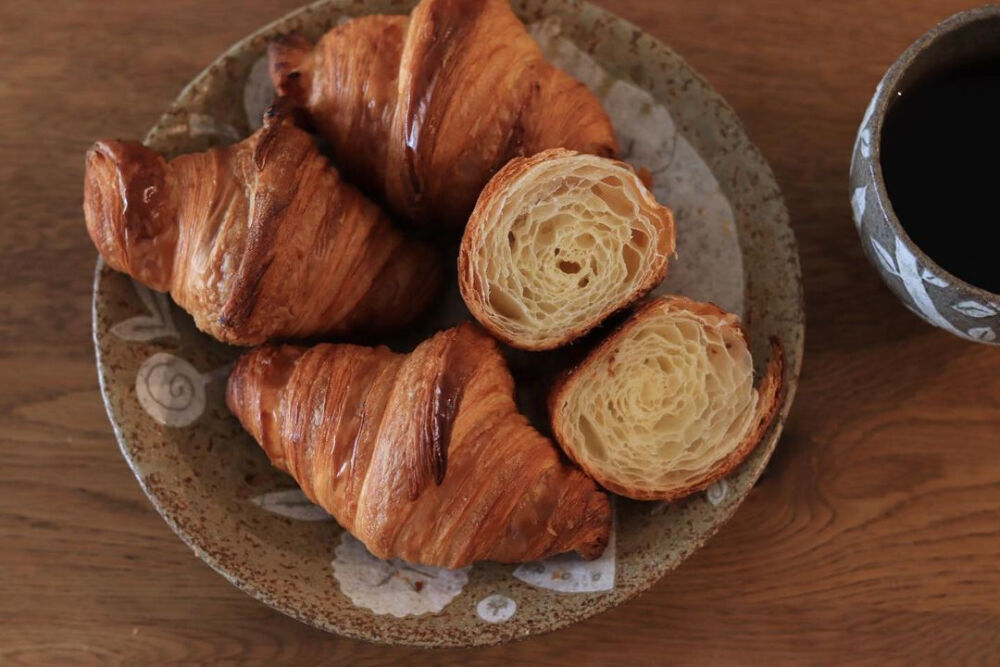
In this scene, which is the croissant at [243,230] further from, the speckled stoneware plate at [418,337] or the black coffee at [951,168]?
the black coffee at [951,168]

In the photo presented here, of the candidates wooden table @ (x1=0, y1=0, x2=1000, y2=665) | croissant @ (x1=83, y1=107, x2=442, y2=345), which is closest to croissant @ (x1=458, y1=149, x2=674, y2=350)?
croissant @ (x1=83, y1=107, x2=442, y2=345)

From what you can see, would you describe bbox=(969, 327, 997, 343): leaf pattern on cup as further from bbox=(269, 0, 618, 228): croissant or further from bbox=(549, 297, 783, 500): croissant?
bbox=(269, 0, 618, 228): croissant

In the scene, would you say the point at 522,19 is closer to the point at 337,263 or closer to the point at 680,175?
the point at 680,175

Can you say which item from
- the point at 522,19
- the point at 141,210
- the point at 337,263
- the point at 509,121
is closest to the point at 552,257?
the point at 509,121

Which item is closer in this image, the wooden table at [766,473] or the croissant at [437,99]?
the croissant at [437,99]

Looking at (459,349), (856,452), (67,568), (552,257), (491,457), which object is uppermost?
(552,257)

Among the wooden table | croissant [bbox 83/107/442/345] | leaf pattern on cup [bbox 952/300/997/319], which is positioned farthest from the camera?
the wooden table

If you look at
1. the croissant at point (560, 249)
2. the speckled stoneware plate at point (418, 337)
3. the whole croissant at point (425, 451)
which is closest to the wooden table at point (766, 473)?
the speckled stoneware plate at point (418, 337)
